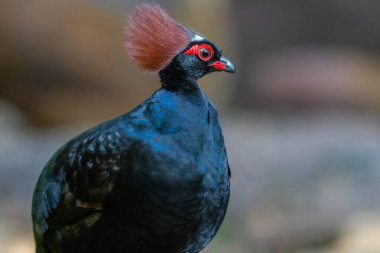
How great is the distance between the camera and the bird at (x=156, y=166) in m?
4.35

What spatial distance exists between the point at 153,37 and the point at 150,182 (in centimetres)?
76

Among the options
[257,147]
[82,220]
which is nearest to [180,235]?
[82,220]

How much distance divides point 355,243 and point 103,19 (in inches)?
245

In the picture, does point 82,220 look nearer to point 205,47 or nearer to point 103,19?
point 205,47

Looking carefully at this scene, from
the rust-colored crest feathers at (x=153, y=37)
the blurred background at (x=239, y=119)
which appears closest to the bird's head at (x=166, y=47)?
the rust-colored crest feathers at (x=153, y=37)

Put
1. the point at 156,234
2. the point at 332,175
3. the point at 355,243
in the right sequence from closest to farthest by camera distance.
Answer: the point at 156,234, the point at 355,243, the point at 332,175

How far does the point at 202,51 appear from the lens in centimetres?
452

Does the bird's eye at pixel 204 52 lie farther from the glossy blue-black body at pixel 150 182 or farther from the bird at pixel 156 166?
the glossy blue-black body at pixel 150 182

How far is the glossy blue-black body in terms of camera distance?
4.34 m

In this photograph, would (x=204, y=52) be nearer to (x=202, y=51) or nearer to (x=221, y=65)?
(x=202, y=51)

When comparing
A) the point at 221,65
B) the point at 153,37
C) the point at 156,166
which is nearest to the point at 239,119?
the point at 221,65

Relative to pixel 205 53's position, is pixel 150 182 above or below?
below

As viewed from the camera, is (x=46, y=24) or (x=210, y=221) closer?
(x=210, y=221)

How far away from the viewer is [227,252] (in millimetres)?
8531
